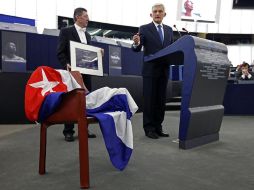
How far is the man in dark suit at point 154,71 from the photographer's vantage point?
10.4ft

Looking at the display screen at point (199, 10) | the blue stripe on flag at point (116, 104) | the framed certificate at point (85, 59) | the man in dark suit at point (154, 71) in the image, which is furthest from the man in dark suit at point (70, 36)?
the display screen at point (199, 10)

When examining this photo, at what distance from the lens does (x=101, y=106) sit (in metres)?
1.90

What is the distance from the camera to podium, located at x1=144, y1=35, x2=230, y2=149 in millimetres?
2602

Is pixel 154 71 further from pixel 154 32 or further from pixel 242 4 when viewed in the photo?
pixel 242 4

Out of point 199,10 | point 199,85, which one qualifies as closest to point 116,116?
point 199,85

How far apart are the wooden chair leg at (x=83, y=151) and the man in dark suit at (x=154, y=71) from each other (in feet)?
5.01

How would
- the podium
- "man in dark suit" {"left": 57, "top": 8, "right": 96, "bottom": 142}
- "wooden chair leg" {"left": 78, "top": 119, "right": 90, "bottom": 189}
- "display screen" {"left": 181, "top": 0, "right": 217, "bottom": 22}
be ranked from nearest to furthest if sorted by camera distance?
"wooden chair leg" {"left": 78, "top": 119, "right": 90, "bottom": 189} < the podium < "man in dark suit" {"left": 57, "top": 8, "right": 96, "bottom": 142} < "display screen" {"left": 181, "top": 0, "right": 217, "bottom": 22}

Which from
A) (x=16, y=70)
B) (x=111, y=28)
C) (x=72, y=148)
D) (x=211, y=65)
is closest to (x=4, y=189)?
(x=72, y=148)

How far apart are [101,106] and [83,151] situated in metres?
0.33

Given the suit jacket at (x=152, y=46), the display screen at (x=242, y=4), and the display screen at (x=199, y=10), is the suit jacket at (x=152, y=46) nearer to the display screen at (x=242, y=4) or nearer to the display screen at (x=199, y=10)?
the display screen at (x=199, y=10)

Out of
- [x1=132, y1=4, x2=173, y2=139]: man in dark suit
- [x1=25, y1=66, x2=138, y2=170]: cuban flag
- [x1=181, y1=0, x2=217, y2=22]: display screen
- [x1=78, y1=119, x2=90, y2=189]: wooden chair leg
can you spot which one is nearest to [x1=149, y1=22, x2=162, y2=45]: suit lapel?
[x1=132, y1=4, x2=173, y2=139]: man in dark suit

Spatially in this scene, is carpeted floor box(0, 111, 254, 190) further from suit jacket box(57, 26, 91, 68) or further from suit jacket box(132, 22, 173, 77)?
suit jacket box(57, 26, 91, 68)

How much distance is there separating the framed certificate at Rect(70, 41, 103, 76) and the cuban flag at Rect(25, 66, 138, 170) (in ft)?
2.21

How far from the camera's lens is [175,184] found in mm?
1732
